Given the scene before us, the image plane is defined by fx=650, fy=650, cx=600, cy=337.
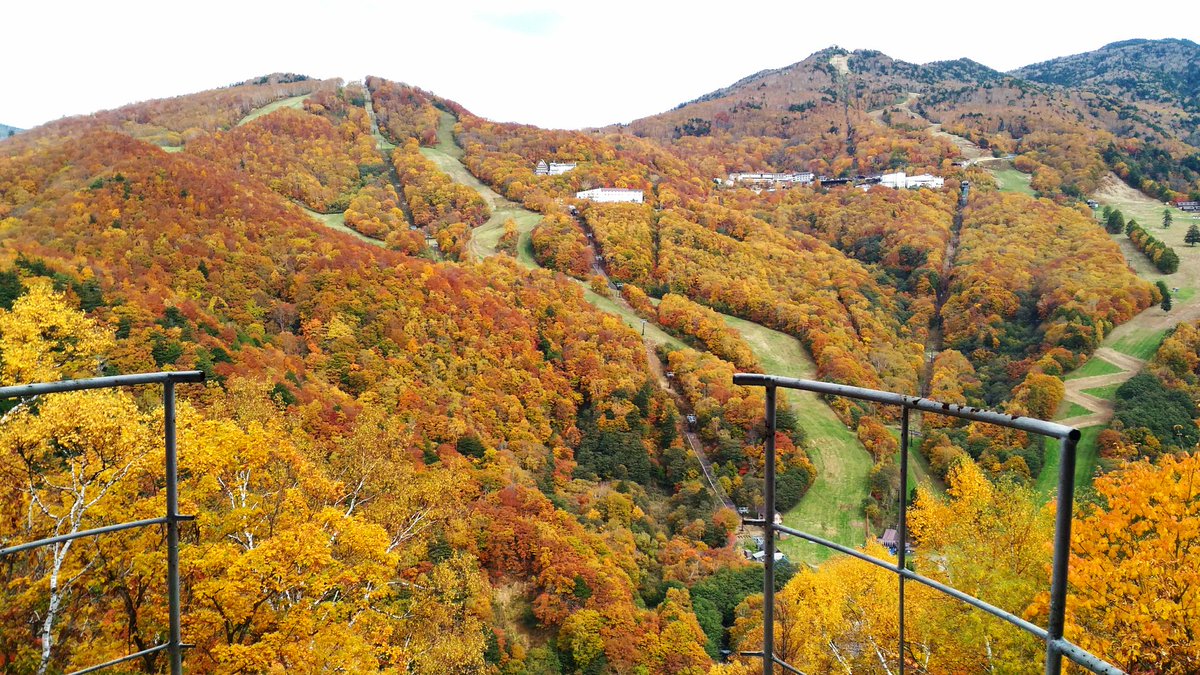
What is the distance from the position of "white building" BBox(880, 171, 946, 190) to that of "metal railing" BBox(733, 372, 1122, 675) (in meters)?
102

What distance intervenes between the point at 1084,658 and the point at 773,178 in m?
119

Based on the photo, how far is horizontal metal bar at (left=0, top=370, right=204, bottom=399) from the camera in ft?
7.82

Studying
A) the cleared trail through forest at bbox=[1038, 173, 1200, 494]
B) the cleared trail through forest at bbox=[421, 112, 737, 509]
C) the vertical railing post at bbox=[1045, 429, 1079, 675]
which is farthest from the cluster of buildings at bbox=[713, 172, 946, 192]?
the vertical railing post at bbox=[1045, 429, 1079, 675]

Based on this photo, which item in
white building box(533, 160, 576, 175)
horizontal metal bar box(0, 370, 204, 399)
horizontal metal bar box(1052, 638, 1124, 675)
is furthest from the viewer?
white building box(533, 160, 576, 175)

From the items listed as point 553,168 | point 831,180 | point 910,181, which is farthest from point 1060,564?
point 831,180

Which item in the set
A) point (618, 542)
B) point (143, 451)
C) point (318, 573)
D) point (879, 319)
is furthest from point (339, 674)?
point (879, 319)

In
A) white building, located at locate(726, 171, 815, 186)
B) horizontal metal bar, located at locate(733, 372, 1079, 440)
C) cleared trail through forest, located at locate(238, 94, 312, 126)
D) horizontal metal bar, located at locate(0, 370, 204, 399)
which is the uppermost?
cleared trail through forest, located at locate(238, 94, 312, 126)

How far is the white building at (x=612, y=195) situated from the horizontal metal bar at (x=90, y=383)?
78004 mm

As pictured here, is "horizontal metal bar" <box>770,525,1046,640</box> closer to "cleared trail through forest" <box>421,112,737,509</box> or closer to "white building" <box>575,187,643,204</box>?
"cleared trail through forest" <box>421,112,737,509</box>

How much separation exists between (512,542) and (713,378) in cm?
2233

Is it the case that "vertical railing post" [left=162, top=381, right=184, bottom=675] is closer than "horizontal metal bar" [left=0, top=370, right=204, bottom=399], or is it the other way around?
"horizontal metal bar" [left=0, top=370, right=204, bottom=399]

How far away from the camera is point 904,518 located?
2727mm

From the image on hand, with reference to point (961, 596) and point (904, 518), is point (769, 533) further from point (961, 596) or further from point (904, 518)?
point (961, 596)

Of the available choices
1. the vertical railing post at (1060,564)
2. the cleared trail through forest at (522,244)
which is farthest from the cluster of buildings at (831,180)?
the vertical railing post at (1060,564)
